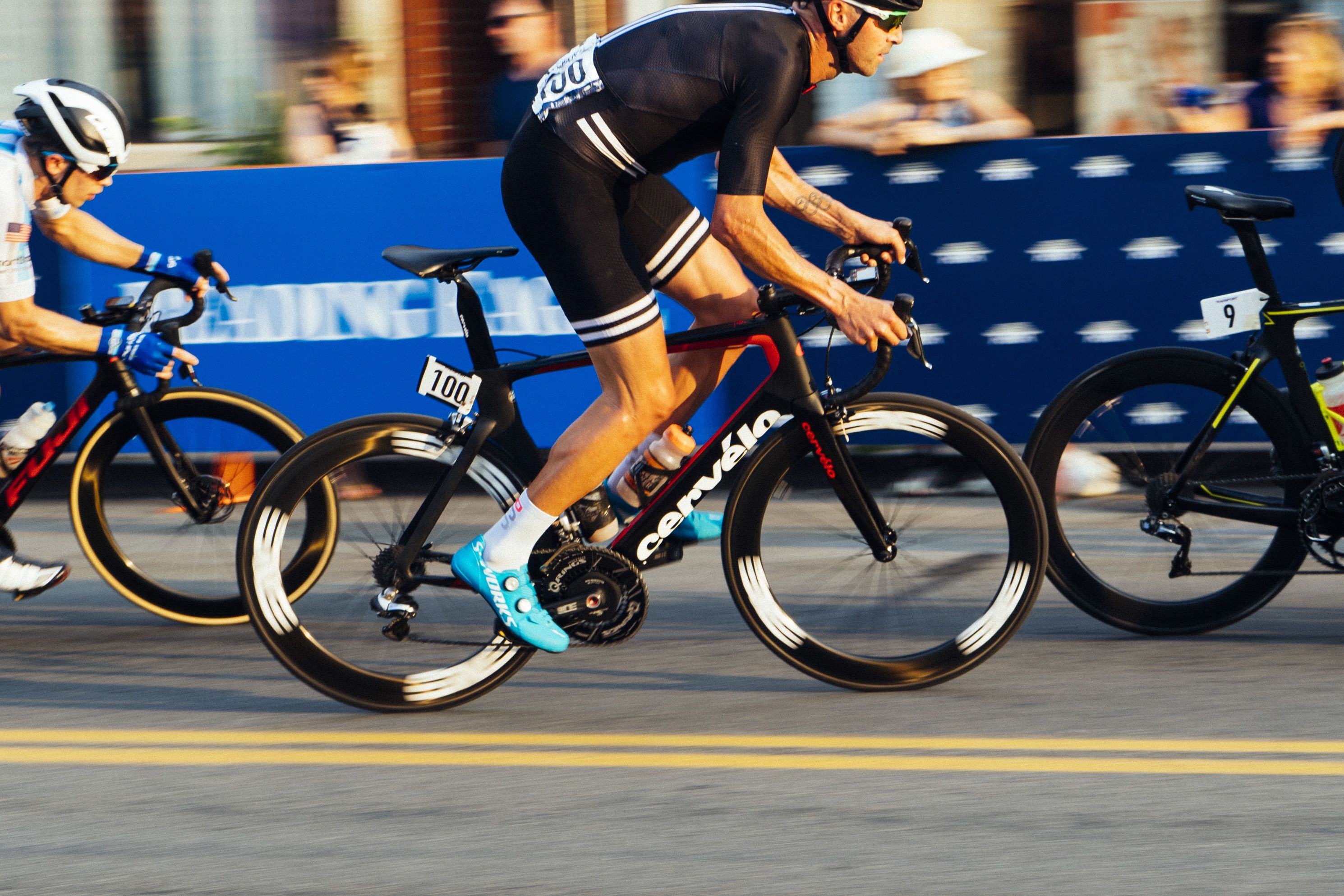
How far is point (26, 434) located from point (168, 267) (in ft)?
2.24

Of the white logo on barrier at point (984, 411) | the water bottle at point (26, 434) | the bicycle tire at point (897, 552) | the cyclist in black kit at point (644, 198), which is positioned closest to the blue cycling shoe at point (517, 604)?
the cyclist in black kit at point (644, 198)

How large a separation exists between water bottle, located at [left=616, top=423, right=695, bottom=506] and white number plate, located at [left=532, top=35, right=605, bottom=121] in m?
0.89

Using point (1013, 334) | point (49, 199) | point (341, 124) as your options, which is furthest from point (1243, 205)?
point (341, 124)

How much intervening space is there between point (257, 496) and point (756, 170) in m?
1.51

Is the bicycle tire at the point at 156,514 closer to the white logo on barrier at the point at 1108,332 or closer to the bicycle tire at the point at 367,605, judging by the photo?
the bicycle tire at the point at 367,605

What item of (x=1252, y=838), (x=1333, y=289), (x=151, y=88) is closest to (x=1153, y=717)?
(x=1252, y=838)

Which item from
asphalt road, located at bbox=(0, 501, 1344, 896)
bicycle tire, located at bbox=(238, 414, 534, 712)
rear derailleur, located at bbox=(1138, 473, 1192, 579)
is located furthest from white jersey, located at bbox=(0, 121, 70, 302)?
rear derailleur, located at bbox=(1138, 473, 1192, 579)

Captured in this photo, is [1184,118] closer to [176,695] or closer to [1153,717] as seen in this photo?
[1153,717]

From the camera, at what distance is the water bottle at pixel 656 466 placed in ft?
14.7

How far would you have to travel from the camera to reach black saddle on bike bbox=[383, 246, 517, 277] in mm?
4242

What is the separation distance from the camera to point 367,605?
457 centimetres

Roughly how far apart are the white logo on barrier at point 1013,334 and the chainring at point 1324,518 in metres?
2.94

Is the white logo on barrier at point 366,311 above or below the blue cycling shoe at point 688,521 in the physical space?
below

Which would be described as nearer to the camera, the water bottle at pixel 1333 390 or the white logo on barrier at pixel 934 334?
the water bottle at pixel 1333 390
